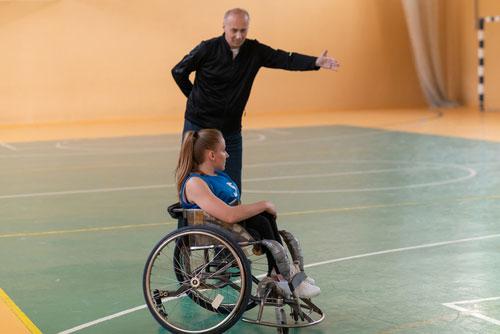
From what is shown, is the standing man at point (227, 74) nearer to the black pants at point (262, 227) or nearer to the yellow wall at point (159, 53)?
the black pants at point (262, 227)

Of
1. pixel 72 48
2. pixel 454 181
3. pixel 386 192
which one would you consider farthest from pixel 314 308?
pixel 72 48

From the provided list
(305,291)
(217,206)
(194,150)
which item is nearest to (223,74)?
(194,150)

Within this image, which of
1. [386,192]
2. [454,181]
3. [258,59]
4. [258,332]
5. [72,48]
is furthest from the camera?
[72,48]

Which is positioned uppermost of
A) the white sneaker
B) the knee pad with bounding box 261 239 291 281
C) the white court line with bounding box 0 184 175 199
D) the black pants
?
the black pants

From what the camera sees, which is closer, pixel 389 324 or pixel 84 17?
pixel 389 324

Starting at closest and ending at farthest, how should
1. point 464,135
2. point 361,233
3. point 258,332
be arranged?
1. point 258,332
2. point 361,233
3. point 464,135

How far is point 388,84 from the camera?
63.0 feet

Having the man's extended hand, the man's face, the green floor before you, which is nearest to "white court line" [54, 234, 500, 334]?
the green floor

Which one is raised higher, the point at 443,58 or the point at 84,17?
the point at 84,17

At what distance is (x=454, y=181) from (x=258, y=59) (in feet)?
11.9

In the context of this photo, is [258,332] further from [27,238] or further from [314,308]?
[27,238]

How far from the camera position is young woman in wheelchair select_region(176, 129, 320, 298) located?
381cm

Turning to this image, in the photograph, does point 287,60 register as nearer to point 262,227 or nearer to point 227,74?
point 227,74

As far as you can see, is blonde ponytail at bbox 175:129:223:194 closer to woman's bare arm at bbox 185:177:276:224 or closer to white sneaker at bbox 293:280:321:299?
woman's bare arm at bbox 185:177:276:224
